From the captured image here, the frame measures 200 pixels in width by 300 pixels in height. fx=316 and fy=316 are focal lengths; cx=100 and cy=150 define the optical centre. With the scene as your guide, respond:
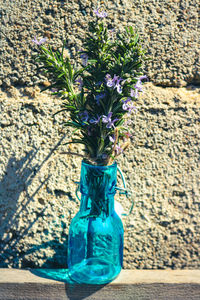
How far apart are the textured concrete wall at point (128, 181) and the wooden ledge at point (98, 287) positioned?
5 cm

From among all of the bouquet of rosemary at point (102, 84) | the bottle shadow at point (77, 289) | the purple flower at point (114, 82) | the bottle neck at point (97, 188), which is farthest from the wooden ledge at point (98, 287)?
the purple flower at point (114, 82)

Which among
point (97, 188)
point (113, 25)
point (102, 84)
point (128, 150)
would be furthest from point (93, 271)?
point (113, 25)

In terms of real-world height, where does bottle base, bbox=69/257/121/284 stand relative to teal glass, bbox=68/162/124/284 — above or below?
below

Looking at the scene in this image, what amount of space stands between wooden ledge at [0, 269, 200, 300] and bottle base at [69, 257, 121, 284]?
2 cm

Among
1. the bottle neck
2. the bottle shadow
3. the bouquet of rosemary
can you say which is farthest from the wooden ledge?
the bouquet of rosemary

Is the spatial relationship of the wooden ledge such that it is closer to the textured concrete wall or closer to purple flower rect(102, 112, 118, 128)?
A: the textured concrete wall

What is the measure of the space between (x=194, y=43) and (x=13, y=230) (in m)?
0.72

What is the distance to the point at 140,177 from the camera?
882 mm

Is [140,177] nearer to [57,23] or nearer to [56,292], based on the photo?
[56,292]

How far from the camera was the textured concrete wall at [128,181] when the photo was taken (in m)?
0.86

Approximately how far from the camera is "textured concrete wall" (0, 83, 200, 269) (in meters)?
0.86

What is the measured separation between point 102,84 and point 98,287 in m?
0.49

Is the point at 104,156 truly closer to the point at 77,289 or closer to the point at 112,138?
the point at 112,138

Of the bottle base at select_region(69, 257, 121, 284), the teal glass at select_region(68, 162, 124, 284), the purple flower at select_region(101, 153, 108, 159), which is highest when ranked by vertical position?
the purple flower at select_region(101, 153, 108, 159)
